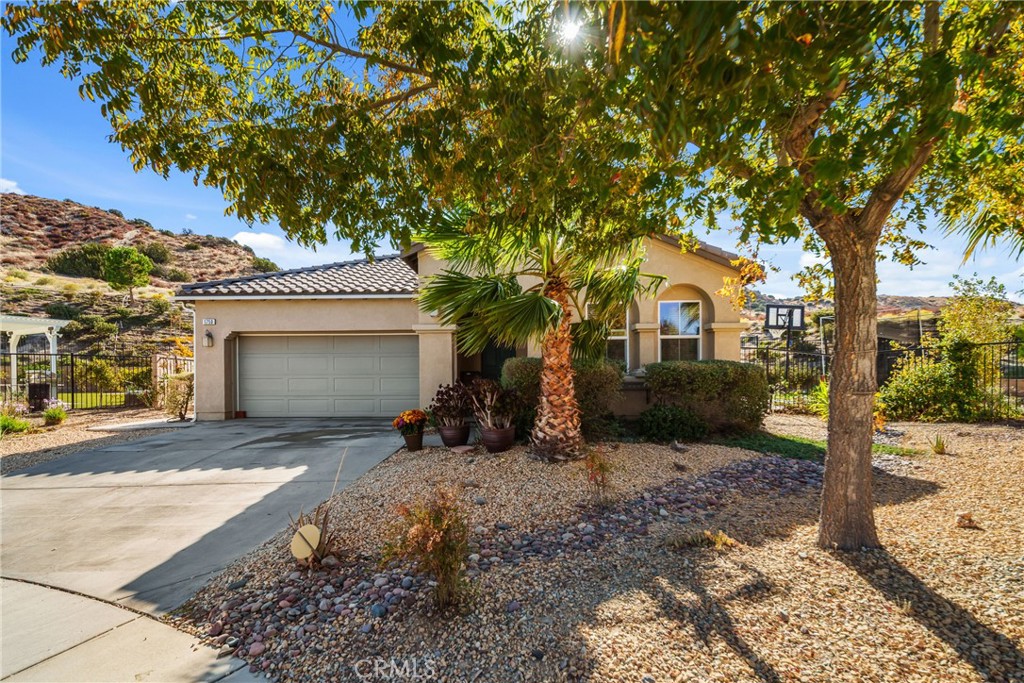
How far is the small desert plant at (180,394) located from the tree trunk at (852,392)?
14.6 m

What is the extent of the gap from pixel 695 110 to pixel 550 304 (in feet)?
12.0

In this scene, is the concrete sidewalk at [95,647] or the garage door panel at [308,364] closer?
the concrete sidewalk at [95,647]

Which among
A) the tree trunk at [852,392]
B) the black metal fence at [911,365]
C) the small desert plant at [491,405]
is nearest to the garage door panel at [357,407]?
the small desert plant at [491,405]

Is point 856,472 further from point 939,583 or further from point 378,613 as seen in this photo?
point 378,613

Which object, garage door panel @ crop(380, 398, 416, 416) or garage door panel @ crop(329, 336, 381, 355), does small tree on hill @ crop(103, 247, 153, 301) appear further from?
garage door panel @ crop(380, 398, 416, 416)

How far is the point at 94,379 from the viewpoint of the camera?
1708 cm

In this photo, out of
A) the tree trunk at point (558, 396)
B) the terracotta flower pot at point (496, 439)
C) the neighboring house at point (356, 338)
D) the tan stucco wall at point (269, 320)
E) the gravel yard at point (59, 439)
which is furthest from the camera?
the tan stucco wall at point (269, 320)

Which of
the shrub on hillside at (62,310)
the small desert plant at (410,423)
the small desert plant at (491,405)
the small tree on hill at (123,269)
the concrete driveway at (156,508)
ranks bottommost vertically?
the concrete driveway at (156,508)

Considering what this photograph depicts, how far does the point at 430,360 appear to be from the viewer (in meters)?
11.0

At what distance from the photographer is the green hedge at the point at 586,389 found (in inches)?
316

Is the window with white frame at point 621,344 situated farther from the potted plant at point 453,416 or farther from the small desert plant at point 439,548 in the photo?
the small desert plant at point 439,548

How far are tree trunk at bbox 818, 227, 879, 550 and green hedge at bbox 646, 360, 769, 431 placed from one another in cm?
482

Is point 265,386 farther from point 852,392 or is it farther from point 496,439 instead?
point 852,392

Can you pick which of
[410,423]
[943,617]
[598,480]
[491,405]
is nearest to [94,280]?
[410,423]
